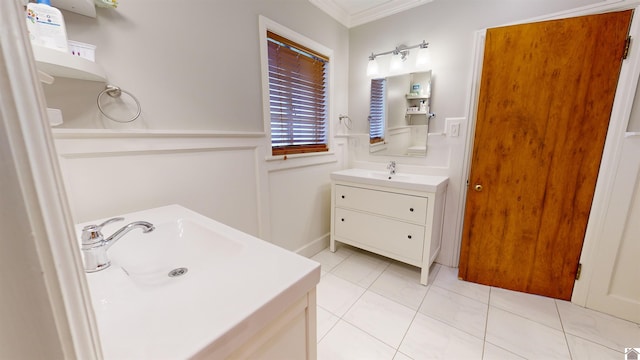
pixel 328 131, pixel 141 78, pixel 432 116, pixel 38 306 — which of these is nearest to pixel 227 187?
pixel 141 78

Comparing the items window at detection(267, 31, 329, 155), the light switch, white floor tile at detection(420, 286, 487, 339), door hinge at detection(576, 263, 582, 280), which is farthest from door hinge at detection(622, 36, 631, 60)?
window at detection(267, 31, 329, 155)

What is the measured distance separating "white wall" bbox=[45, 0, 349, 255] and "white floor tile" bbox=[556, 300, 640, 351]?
1.96 meters

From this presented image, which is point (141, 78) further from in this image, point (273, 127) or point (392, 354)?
point (392, 354)

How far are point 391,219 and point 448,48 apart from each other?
148cm

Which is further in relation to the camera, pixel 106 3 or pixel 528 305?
pixel 528 305

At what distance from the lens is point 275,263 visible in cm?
63

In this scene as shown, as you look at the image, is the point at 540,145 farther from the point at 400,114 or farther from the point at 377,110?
the point at 377,110

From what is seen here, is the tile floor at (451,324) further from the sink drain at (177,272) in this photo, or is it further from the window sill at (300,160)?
the window sill at (300,160)

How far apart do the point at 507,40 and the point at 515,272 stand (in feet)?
5.36

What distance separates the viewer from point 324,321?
4.92 ft

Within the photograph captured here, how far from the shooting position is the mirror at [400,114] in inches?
81.7

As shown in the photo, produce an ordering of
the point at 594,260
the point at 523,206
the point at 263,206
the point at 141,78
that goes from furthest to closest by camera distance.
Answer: the point at 263,206, the point at 523,206, the point at 594,260, the point at 141,78

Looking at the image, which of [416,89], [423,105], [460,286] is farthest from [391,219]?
[416,89]

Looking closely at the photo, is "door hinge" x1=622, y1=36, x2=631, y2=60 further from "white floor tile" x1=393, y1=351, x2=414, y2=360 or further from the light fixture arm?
"white floor tile" x1=393, y1=351, x2=414, y2=360
